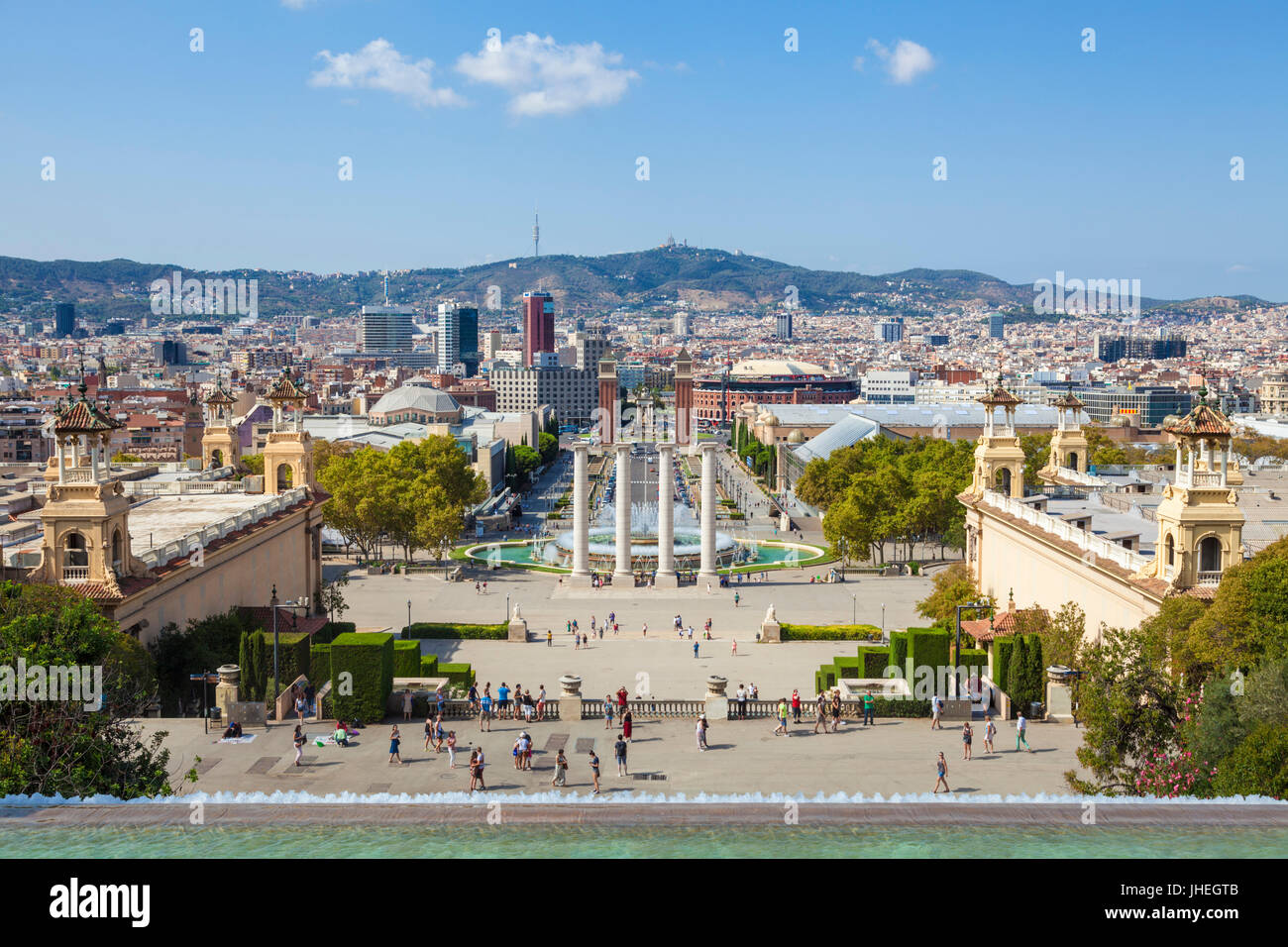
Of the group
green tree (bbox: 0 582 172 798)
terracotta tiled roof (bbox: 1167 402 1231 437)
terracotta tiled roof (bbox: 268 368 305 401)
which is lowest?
green tree (bbox: 0 582 172 798)

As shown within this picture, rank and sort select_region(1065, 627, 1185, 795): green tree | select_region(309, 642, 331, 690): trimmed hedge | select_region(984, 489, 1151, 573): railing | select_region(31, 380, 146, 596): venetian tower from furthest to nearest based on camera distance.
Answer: select_region(984, 489, 1151, 573): railing < select_region(309, 642, 331, 690): trimmed hedge < select_region(31, 380, 146, 596): venetian tower < select_region(1065, 627, 1185, 795): green tree

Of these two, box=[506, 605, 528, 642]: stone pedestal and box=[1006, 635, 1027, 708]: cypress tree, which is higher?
box=[1006, 635, 1027, 708]: cypress tree

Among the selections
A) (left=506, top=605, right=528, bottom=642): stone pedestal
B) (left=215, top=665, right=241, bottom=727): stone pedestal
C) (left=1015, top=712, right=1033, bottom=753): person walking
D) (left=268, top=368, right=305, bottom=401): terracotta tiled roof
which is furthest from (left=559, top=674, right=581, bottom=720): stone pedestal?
(left=268, top=368, right=305, bottom=401): terracotta tiled roof

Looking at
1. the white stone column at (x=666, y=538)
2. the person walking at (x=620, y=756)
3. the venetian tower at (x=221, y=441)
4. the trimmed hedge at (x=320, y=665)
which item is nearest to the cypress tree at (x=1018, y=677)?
the person walking at (x=620, y=756)

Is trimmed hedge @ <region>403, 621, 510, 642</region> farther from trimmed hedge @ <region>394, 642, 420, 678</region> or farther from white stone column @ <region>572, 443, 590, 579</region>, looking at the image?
white stone column @ <region>572, 443, 590, 579</region>

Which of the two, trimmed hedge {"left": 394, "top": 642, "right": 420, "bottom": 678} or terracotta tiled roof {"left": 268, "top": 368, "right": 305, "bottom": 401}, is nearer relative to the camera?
trimmed hedge {"left": 394, "top": 642, "right": 420, "bottom": 678}

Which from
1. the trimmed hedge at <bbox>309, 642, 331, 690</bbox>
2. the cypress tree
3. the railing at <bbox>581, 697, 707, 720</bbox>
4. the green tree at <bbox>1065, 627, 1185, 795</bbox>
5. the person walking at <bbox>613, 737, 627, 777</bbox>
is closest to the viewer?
the green tree at <bbox>1065, 627, 1185, 795</bbox>

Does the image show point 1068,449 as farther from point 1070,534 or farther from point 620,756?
point 620,756

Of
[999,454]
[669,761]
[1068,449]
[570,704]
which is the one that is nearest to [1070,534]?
[999,454]

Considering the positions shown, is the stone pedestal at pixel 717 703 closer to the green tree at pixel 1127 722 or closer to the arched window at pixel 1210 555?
the green tree at pixel 1127 722
